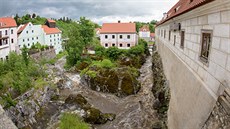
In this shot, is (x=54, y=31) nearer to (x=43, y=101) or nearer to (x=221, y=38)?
(x=43, y=101)

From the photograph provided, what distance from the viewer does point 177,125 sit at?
984cm

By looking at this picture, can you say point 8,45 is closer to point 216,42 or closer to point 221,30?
point 216,42

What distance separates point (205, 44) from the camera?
6.67 m

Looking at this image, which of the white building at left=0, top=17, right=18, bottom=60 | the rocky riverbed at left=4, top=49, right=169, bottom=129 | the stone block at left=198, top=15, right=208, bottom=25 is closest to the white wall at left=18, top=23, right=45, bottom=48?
the white building at left=0, top=17, right=18, bottom=60

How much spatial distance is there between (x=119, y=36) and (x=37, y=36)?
1750cm

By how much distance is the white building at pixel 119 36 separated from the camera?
37688 mm

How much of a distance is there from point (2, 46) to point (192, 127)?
30.3 metres

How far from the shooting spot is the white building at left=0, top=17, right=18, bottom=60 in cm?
3085

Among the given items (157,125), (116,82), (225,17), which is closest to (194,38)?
(225,17)

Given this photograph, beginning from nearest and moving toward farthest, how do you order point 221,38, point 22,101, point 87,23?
1. point 221,38
2. point 22,101
3. point 87,23

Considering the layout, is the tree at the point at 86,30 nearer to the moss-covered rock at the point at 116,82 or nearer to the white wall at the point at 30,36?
the white wall at the point at 30,36

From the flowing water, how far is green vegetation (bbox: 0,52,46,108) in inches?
192

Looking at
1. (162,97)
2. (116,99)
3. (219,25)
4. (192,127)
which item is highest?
(219,25)

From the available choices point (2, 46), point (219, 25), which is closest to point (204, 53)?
point (219, 25)
